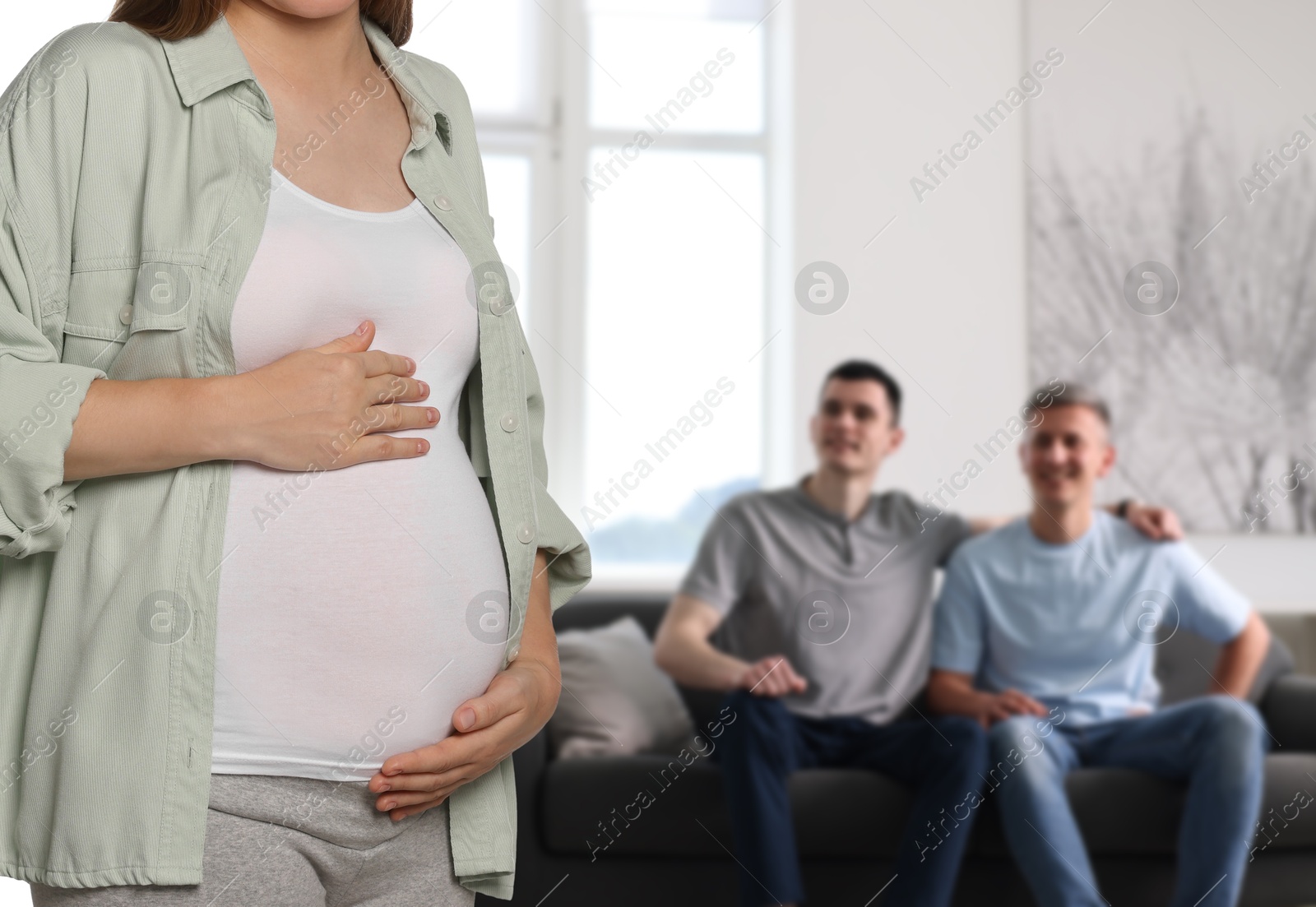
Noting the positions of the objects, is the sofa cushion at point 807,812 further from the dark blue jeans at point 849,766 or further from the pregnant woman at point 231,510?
the pregnant woman at point 231,510

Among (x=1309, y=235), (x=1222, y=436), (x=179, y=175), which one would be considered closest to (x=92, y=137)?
(x=179, y=175)

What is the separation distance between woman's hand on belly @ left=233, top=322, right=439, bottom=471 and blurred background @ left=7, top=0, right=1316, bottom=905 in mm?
2823

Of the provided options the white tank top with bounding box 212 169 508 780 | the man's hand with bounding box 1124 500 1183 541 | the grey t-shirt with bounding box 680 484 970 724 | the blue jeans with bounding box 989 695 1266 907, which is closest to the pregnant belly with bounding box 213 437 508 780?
the white tank top with bounding box 212 169 508 780

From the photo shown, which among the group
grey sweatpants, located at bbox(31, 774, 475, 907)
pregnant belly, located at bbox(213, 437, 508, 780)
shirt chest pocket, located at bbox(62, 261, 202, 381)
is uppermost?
shirt chest pocket, located at bbox(62, 261, 202, 381)

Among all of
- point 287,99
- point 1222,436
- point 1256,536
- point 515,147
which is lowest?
point 1256,536

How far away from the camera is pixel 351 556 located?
2.14 feet

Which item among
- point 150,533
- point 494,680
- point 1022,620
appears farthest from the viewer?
point 1022,620

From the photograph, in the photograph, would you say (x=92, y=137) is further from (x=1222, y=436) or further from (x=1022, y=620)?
(x=1222, y=436)

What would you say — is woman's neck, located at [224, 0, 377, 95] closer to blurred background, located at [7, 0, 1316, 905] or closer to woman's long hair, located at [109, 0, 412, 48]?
woman's long hair, located at [109, 0, 412, 48]

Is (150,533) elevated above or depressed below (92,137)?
below

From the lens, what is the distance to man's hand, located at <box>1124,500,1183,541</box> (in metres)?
2.50

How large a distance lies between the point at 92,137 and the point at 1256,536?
363cm

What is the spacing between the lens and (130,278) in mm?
635

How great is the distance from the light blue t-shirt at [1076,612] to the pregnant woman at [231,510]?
1.94 metres
